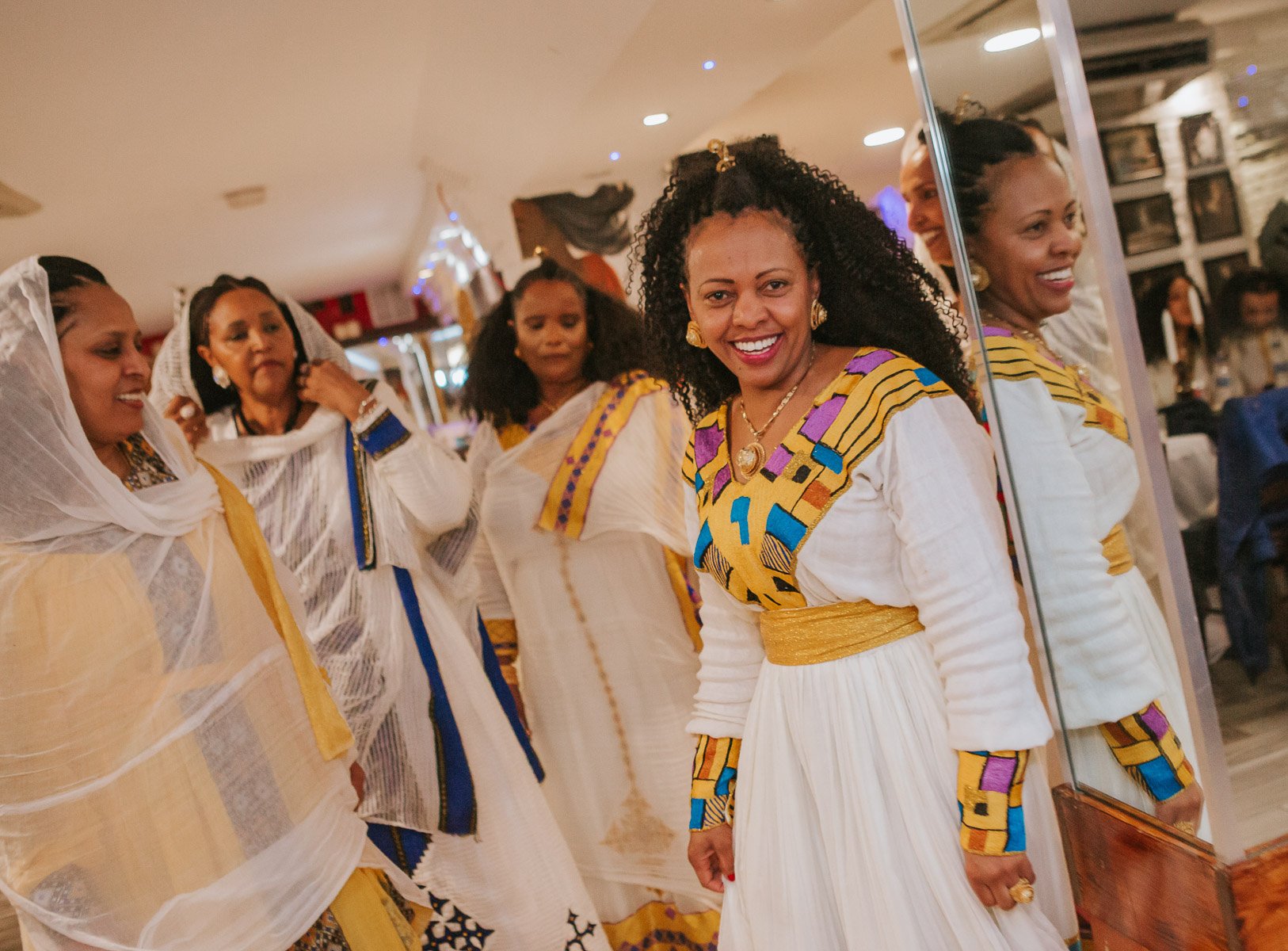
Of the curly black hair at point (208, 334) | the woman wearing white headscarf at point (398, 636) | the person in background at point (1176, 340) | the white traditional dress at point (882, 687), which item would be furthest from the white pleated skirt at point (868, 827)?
the curly black hair at point (208, 334)

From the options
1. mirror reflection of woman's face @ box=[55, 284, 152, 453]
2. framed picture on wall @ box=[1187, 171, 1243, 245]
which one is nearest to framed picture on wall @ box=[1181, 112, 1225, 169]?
framed picture on wall @ box=[1187, 171, 1243, 245]

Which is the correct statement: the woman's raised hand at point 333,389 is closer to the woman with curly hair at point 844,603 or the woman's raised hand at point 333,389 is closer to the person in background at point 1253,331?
the woman with curly hair at point 844,603

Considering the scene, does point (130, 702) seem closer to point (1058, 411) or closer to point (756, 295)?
point (756, 295)

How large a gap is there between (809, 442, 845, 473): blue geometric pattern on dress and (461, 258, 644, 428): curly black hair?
147cm

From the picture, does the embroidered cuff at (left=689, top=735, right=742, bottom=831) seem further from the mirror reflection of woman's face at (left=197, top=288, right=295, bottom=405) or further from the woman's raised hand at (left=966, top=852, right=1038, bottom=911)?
the mirror reflection of woman's face at (left=197, top=288, right=295, bottom=405)

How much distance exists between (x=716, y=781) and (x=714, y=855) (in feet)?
0.34

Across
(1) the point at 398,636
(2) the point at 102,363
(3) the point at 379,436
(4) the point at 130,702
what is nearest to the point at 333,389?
(3) the point at 379,436

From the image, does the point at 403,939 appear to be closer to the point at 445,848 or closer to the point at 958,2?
the point at 445,848

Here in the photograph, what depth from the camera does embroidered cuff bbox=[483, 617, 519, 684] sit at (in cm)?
282

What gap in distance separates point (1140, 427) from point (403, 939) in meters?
1.46

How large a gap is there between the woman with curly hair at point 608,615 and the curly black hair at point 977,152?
1.44 metres

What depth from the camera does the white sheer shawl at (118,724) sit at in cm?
159

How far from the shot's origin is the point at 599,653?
2.69 meters

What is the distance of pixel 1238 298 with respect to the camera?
38.6 inches
